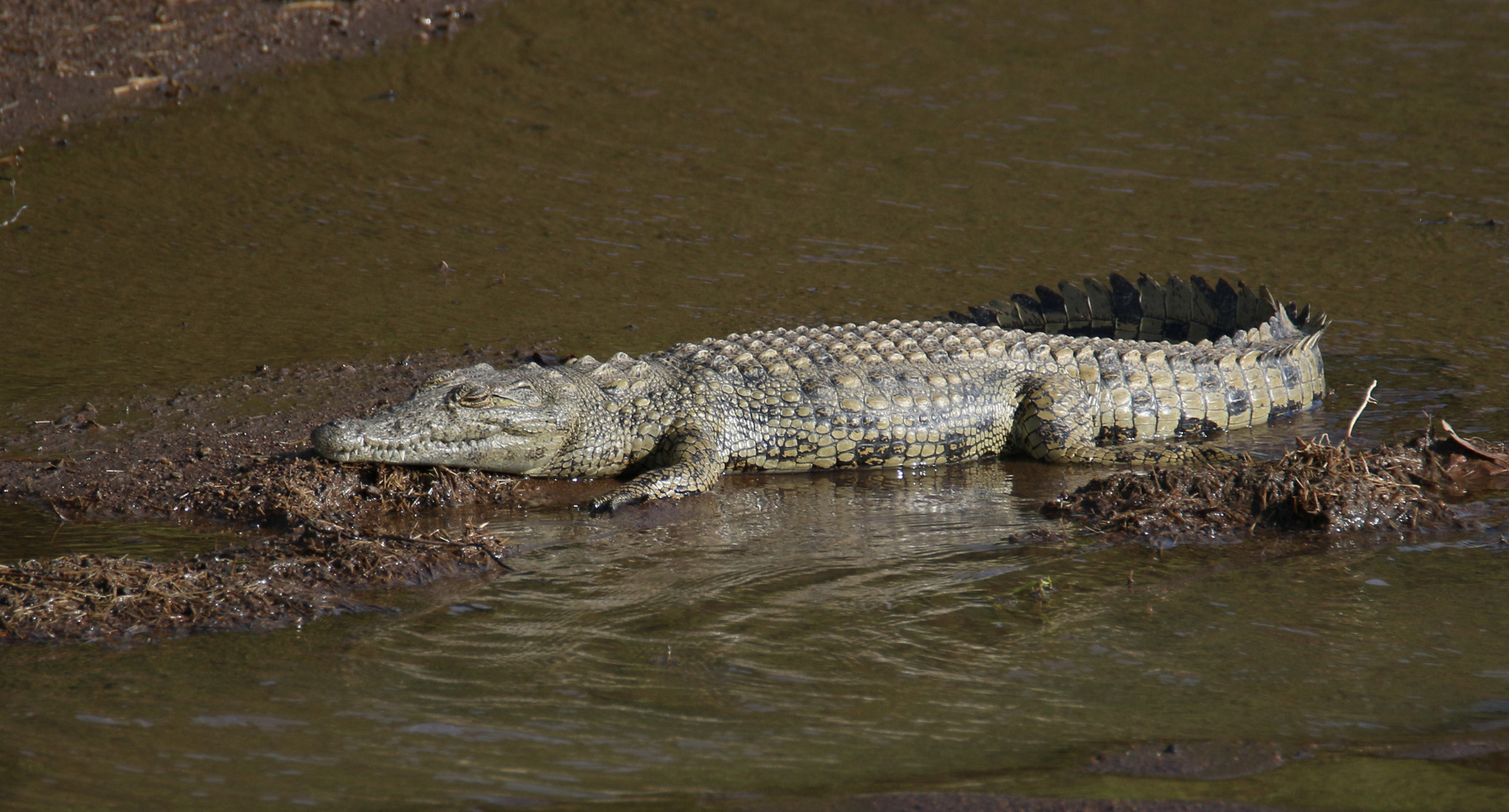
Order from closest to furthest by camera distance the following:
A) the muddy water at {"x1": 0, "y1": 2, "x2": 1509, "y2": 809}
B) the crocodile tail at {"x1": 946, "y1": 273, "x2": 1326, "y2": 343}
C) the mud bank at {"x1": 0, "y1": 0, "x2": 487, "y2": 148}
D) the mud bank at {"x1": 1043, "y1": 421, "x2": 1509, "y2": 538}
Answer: the muddy water at {"x1": 0, "y1": 2, "x2": 1509, "y2": 809} → the mud bank at {"x1": 1043, "y1": 421, "x2": 1509, "y2": 538} → the crocodile tail at {"x1": 946, "y1": 273, "x2": 1326, "y2": 343} → the mud bank at {"x1": 0, "y1": 0, "x2": 487, "y2": 148}

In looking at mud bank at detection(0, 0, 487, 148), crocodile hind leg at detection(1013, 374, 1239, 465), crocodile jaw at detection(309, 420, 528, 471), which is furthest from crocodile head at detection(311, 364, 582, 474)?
mud bank at detection(0, 0, 487, 148)

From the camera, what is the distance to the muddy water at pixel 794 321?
357 cm

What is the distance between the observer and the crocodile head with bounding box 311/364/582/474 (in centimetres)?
559

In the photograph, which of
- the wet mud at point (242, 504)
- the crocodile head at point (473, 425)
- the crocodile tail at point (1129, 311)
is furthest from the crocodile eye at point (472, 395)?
the crocodile tail at point (1129, 311)

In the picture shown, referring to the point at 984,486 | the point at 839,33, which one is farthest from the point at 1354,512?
the point at 839,33

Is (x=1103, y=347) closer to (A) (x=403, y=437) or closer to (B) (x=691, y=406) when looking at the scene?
(B) (x=691, y=406)

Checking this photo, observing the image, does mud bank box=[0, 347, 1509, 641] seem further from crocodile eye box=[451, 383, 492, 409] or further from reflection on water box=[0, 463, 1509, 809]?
crocodile eye box=[451, 383, 492, 409]

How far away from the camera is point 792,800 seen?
3266 millimetres

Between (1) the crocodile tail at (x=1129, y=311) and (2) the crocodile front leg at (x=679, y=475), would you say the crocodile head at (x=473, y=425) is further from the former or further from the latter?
(1) the crocodile tail at (x=1129, y=311)

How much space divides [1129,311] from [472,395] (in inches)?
157

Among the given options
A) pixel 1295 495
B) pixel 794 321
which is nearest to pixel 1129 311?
pixel 794 321

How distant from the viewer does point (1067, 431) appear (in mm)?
6406

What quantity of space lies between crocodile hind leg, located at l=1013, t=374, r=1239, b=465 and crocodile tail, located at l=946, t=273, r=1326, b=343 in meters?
1.14

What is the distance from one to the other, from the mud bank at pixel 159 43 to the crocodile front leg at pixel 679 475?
728 cm
